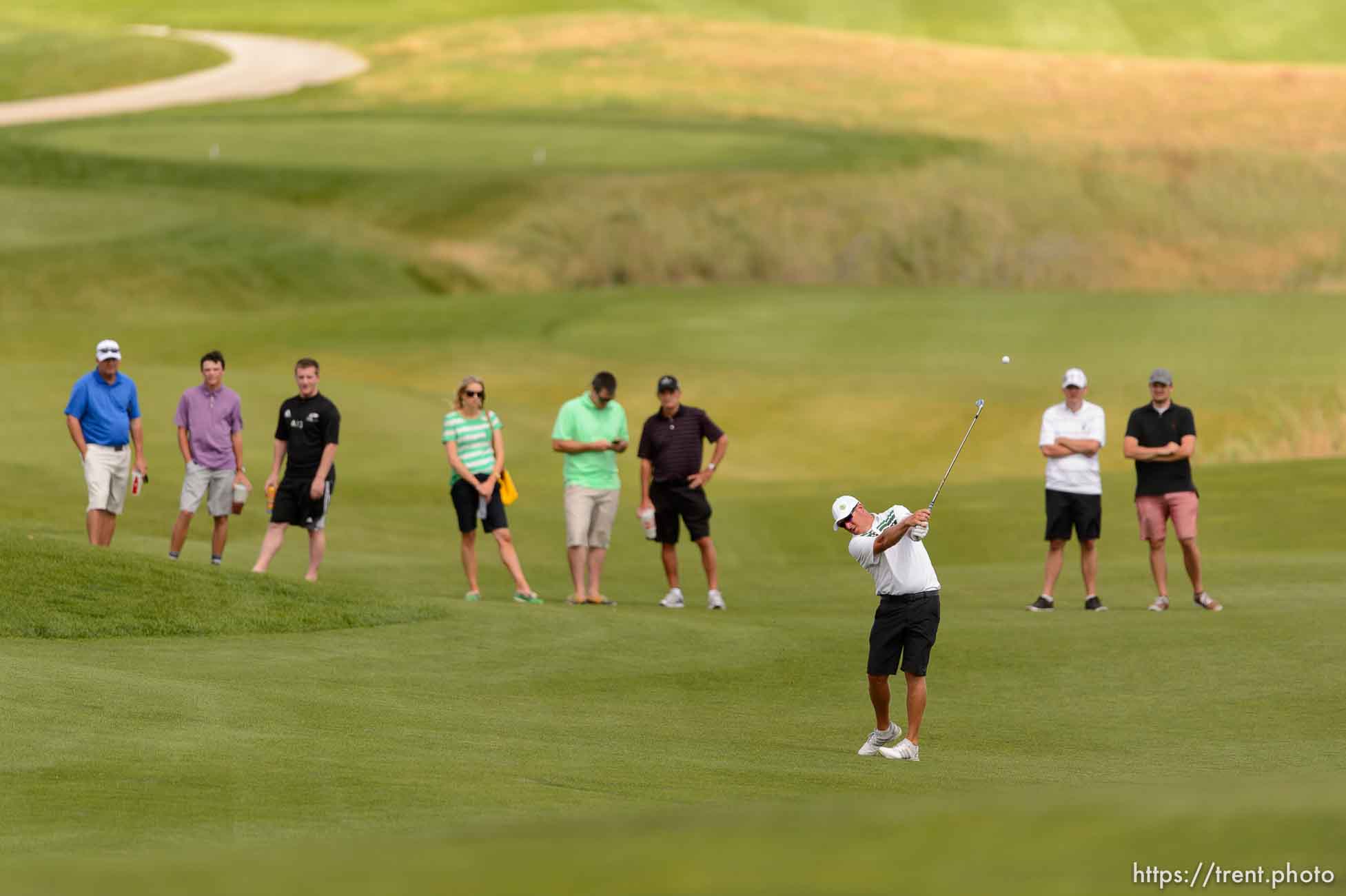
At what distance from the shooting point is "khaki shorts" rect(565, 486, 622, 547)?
688 inches

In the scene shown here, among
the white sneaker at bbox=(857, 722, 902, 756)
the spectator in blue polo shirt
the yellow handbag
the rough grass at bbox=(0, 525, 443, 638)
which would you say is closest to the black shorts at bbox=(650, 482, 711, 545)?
the yellow handbag

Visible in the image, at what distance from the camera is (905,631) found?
11.3 meters

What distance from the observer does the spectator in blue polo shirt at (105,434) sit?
57.1 ft

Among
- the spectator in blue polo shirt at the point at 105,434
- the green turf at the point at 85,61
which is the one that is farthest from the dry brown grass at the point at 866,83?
the spectator in blue polo shirt at the point at 105,434

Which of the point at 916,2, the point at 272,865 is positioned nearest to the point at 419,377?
the point at 272,865

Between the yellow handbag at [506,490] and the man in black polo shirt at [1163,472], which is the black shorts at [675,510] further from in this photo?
the man in black polo shirt at [1163,472]

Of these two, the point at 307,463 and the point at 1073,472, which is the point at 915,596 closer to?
the point at 1073,472

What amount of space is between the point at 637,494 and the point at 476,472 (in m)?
8.21

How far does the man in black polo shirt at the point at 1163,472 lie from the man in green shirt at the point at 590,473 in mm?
4344

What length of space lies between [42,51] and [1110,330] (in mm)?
49787

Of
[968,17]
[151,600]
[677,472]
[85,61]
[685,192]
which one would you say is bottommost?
[151,600]

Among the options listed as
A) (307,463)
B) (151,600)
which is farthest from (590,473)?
(151,600)

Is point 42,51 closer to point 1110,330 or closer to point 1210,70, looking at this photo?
point 1210,70

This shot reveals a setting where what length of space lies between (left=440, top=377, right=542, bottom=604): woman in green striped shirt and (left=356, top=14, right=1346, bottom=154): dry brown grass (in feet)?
149
